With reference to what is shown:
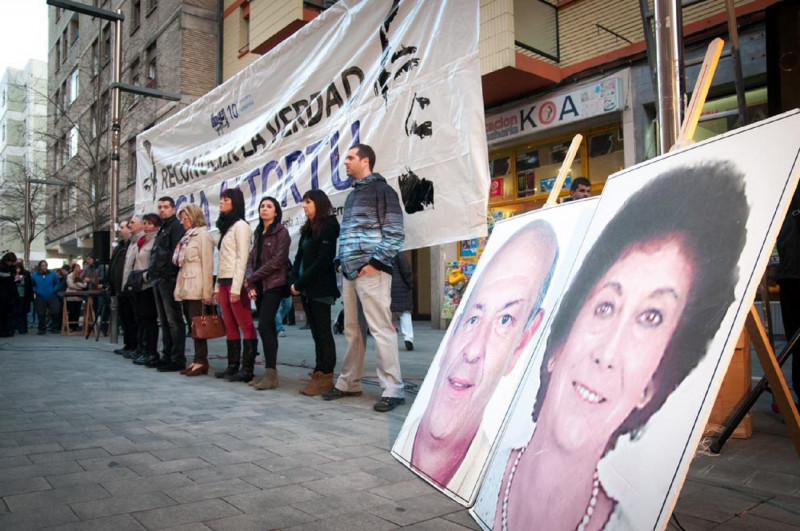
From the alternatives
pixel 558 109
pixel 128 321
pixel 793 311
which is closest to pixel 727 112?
pixel 558 109

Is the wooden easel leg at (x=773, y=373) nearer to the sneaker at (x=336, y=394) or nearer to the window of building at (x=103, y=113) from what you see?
the sneaker at (x=336, y=394)

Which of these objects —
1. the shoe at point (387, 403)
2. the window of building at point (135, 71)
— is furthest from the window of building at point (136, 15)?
the shoe at point (387, 403)

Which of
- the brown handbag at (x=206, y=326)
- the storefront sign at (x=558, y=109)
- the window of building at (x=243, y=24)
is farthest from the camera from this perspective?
the window of building at (x=243, y=24)

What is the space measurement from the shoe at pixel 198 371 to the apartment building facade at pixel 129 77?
12056mm

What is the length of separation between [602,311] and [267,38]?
14.9 m

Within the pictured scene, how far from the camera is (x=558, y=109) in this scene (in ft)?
35.8

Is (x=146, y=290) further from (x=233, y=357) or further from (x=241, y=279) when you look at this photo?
(x=241, y=279)

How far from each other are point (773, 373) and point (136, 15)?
2913 centimetres

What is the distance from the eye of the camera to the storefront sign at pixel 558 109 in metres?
10.1

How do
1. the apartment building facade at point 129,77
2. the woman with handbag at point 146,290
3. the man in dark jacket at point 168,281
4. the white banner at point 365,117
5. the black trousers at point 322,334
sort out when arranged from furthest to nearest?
the apartment building facade at point 129,77
the woman with handbag at point 146,290
the man in dark jacket at point 168,281
the black trousers at point 322,334
the white banner at point 365,117

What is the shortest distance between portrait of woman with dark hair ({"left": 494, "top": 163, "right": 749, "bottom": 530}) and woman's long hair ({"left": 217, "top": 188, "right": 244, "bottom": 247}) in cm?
457

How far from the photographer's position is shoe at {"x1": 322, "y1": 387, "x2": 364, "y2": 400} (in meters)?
5.00

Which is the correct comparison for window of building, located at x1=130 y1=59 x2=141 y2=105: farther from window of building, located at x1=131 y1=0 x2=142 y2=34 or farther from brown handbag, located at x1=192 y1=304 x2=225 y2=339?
brown handbag, located at x1=192 y1=304 x2=225 y2=339

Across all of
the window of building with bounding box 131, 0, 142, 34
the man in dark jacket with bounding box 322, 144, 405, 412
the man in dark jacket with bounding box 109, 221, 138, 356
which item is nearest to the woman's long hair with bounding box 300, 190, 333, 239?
the man in dark jacket with bounding box 322, 144, 405, 412
